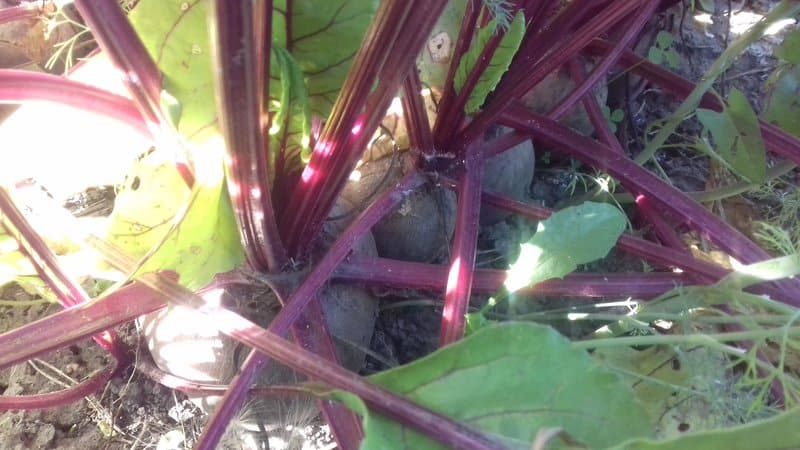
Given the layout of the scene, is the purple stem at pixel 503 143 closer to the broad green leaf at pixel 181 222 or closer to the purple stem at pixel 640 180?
the purple stem at pixel 640 180

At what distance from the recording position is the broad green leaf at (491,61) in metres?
0.60

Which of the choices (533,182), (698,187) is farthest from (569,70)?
(698,187)

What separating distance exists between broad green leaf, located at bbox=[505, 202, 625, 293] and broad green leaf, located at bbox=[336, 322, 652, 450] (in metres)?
0.19

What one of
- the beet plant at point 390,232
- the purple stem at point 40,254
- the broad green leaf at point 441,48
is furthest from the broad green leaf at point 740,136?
the purple stem at point 40,254

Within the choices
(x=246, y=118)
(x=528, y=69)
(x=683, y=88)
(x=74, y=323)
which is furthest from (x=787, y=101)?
(x=74, y=323)

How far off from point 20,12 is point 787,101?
0.98 m

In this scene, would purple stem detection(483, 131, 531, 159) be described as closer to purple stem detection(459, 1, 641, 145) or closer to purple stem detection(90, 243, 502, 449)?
purple stem detection(459, 1, 641, 145)

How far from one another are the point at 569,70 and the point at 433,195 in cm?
32

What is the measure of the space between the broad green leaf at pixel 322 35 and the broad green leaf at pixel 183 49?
74mm

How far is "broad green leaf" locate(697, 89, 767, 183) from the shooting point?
0.76 metres

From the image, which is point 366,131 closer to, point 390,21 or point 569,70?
point 390,21

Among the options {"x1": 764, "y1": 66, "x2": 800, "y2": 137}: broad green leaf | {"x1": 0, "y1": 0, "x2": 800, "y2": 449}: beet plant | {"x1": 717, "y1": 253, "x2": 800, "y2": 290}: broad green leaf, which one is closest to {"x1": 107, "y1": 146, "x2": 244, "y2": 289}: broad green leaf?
{"x1": 0, "y1": 0, "x2": 800, "y2": 449}: beet plant

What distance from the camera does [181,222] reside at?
1.59 ft

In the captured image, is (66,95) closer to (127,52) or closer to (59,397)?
(127,52)
